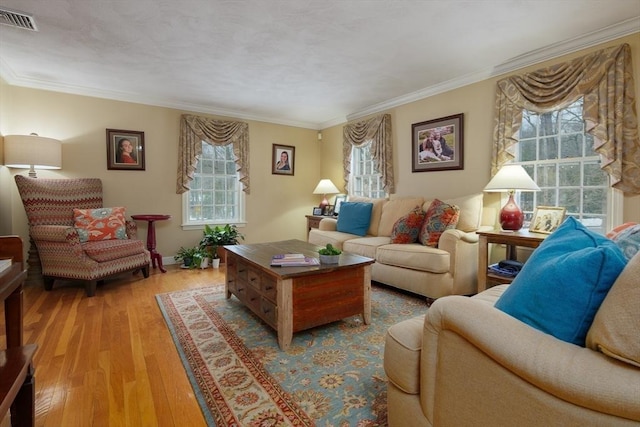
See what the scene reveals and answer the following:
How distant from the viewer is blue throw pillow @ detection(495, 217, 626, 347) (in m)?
0.86

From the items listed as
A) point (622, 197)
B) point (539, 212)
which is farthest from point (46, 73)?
point (622, 197)

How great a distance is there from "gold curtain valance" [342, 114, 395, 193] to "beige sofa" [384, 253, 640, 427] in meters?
3.46

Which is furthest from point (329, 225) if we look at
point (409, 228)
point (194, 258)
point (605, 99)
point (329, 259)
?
point (605, 99)

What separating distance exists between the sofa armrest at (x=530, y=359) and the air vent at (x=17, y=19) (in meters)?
3.35

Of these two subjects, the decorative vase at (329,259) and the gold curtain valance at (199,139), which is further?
the gold curtain valance at (199,139)

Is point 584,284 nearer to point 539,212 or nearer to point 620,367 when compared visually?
point 620,367

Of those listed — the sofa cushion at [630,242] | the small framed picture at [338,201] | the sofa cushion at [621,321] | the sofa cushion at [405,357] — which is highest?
the small framed picture at [338,201]

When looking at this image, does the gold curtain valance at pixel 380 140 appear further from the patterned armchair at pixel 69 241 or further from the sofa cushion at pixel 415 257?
the patterned armchair at pixel 69 241

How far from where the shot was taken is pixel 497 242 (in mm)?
2748

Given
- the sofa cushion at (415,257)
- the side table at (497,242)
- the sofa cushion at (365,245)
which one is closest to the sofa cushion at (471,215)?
the side table at (497,242)

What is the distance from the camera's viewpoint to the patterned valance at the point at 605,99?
2441mm

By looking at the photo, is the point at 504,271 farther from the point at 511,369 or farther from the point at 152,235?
the point at 152,235

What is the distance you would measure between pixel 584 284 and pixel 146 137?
4822 mm

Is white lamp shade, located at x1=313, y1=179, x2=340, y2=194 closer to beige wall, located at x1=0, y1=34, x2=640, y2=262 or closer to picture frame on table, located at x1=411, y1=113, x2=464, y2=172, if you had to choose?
beige wall, located at x1=0, y1=34, x2=640, y2=262
